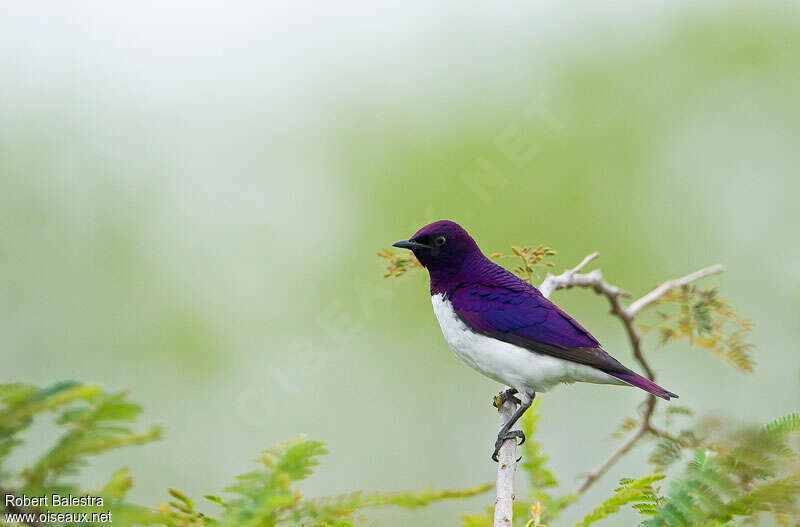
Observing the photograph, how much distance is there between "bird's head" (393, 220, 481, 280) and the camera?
488cm

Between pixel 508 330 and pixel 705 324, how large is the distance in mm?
1269

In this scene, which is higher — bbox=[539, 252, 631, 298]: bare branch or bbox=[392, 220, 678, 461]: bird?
bbox=[392, 220, 678, 461]: bird

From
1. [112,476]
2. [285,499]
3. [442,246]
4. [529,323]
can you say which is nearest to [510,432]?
[529,323]

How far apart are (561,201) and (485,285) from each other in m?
3.71

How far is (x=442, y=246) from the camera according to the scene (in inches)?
192

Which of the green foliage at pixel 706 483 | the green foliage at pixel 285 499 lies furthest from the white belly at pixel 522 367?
the green foliage at pixel 285 499

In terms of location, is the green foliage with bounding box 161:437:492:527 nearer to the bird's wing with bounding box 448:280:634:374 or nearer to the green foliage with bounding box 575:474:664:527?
the green foliage with bounding box 575:474:664:527

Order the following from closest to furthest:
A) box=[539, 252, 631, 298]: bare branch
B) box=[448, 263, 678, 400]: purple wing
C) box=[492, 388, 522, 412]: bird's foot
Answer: box=[539, 252, 631, 298]: bare branch → box=[448, 263, 678, 400]: purple wing → box=[492, 388, 522, 412]: bird's foot

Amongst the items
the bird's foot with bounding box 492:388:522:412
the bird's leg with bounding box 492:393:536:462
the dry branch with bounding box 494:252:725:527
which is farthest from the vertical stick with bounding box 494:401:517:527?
the bird's foot with bounding box 492:388:522:412

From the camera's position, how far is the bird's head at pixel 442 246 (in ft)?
16.0

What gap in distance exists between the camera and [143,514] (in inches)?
41.7

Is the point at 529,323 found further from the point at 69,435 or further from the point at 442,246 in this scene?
the point at 69,435

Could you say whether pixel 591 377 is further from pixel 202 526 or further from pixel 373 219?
pixel 373 219

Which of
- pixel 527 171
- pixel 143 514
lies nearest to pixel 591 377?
pixel 143 514
